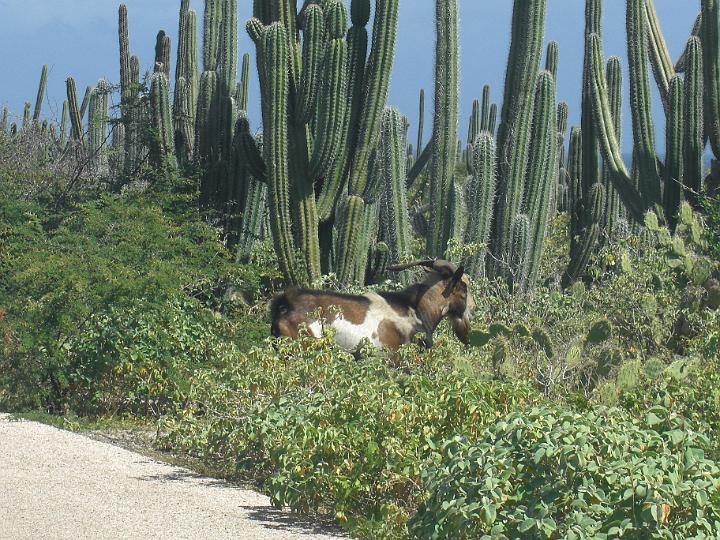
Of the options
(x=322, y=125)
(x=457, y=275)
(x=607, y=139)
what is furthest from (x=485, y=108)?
(x=457, y=275)

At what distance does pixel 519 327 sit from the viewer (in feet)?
33.7

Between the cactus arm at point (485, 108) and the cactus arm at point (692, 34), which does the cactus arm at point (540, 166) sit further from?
the cactus arm at point (485, 108)

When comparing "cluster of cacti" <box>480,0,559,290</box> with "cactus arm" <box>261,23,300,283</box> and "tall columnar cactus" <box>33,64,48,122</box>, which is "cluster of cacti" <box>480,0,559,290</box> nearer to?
"cactus arm" <box>261,23,300,283</box>

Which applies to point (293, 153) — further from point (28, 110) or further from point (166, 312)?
point (28, 110)

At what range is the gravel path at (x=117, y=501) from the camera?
6590 mm

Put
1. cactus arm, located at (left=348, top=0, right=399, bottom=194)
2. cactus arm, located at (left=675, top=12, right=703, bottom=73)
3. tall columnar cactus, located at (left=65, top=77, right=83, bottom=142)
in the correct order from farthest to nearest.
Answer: tall columnar cactus, located at (left=65, top=77, right=83, bottom=142)
cactus arm, located at (left=675, top=12, right=703, bottom=73)
cactus arm, located at (left=348, top=0, right=399, bottom=194)

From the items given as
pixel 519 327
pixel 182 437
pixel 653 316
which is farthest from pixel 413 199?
pixel 182 437

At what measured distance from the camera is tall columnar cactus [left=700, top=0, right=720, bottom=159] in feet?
55.9

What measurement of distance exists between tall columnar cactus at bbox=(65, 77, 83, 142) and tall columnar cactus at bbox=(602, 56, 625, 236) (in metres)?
A: 12.6

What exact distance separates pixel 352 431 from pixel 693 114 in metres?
11.0

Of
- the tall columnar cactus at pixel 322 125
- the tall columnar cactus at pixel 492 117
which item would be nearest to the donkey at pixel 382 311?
the tall columnar cactus at pixel 322 125

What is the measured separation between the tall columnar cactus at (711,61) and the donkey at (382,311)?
7.75 meters

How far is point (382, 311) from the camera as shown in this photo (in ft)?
33.5

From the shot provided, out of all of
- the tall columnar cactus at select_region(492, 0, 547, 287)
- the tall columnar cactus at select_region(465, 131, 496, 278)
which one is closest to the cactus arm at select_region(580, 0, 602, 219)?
the tall columnar cactus at select_region(492, 0, 547, 287)
